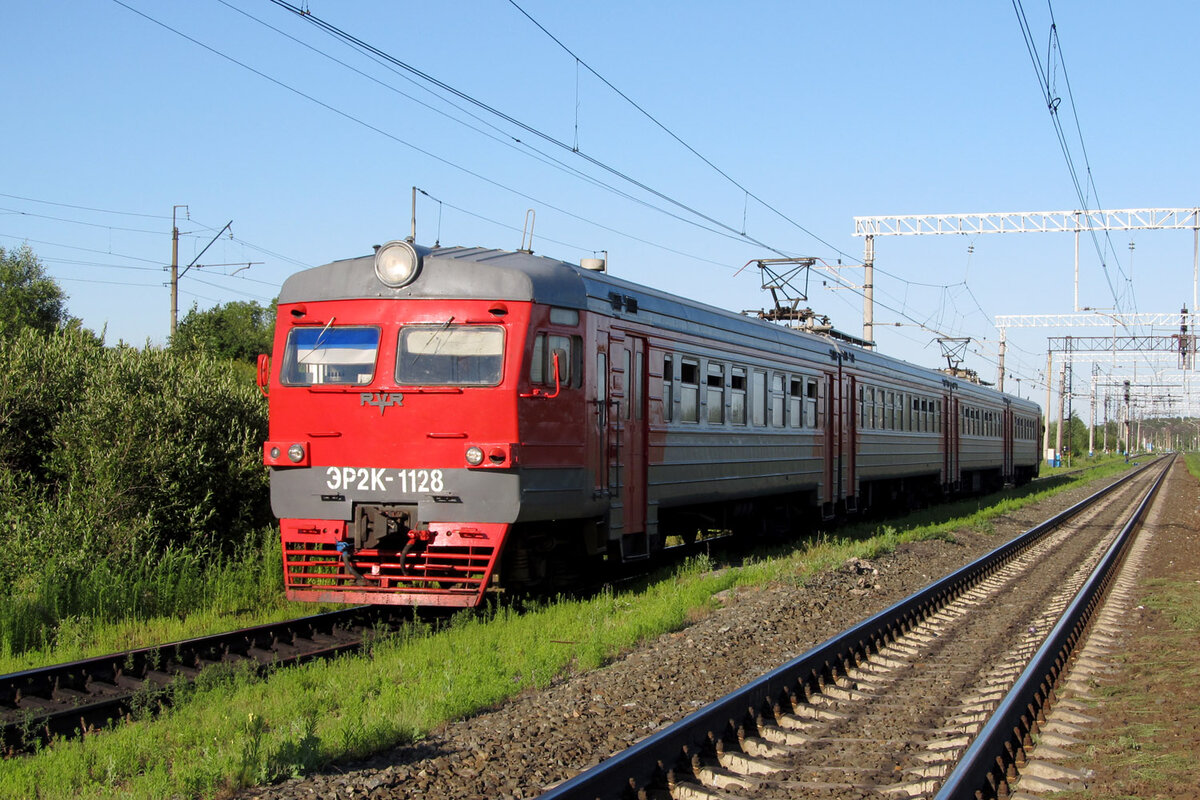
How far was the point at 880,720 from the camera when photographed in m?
6.56

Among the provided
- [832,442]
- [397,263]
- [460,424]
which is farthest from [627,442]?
[832,442]

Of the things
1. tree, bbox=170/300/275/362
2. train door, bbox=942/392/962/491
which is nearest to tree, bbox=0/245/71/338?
tree, bbox=170/300/275/362

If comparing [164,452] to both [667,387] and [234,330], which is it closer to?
[667,387]

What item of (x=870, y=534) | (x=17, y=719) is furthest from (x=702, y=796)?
(x=870, y=534)

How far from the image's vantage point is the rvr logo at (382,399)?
953cm

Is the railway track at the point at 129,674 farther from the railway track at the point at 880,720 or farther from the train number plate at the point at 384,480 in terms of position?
the railway track at the point at 880,720

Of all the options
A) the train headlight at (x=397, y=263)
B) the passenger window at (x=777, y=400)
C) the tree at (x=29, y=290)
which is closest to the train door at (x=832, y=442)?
the passenger window at (x=777, y=400)

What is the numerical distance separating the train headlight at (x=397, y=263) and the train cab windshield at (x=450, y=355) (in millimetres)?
434

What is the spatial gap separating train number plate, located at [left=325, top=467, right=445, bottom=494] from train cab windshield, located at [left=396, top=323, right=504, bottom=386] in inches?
30.3

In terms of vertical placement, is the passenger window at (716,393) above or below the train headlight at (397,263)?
below

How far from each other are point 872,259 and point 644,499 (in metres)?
19.9

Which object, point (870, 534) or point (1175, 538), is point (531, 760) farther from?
point (1175, 538)

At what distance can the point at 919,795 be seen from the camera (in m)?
5.10

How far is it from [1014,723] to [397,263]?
20.4ft
